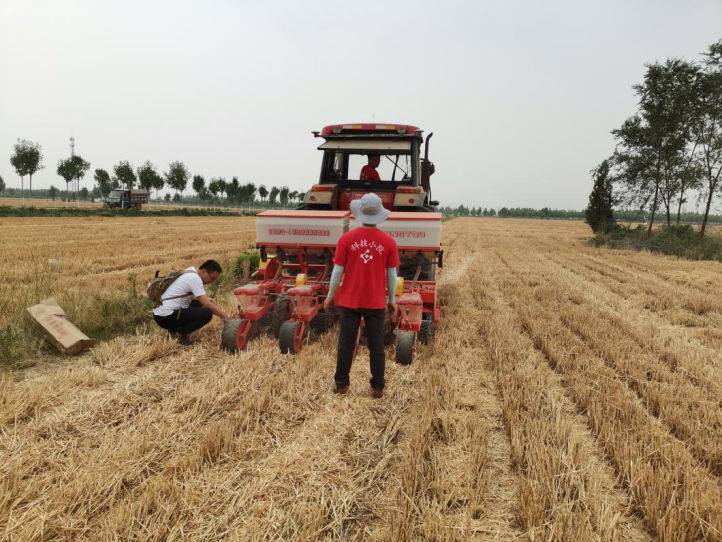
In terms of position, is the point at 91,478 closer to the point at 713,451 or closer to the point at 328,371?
the point at 328,371

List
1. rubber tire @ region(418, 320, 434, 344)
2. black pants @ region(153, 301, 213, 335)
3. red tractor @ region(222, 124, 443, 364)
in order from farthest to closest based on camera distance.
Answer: rubber tire @ region(418, 320, 434, 344) → black pants @ region(153, 301, 213, 335) → red tractor @ region(222, 124, 443, 364)

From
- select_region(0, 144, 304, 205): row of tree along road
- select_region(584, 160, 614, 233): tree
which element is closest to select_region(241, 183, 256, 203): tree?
select_region(0, 144, 304, 205): row of tree along road

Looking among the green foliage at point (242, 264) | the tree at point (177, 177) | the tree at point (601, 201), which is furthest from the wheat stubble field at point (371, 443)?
the tree at point (177, 177)

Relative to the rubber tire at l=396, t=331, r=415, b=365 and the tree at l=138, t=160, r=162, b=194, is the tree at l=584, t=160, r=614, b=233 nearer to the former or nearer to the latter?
the rubber tire at l=396, t=331, r=415, b=365

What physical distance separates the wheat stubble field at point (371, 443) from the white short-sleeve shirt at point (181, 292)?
0.44 meters

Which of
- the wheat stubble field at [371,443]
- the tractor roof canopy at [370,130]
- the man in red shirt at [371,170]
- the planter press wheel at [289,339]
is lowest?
the wheat stubble field at [371,443]

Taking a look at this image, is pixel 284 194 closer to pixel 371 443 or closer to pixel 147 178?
pixel 147 178

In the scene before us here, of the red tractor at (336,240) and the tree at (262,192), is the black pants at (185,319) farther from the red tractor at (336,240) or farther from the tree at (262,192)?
the tree at (262,192)

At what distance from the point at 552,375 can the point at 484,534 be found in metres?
2.51

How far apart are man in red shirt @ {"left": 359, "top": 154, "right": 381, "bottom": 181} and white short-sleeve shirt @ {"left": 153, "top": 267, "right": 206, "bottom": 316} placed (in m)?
3.27

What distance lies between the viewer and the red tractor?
4.91 m

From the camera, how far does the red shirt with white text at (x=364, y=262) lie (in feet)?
→ 12.5

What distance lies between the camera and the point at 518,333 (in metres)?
5.88

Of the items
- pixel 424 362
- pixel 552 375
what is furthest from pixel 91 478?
pixel 552 375
